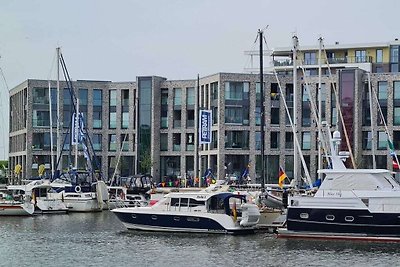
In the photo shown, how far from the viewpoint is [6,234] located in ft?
184

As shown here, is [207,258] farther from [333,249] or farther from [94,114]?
[94,114]

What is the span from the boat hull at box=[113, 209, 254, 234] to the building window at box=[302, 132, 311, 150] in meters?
45.5

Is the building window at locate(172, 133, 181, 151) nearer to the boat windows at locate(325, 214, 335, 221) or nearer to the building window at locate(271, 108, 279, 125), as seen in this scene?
the building window at locate(271, 108, 279, 125)

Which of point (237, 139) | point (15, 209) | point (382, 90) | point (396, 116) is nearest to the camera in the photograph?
point (15, 209)

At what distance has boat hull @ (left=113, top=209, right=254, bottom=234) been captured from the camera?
53.4m

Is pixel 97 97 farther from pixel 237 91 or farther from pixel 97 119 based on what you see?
pixel 237 91

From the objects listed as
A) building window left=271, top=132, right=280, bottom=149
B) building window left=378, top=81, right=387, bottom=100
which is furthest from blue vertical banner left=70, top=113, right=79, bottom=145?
building window left=378, top=81, right=387, bottom=100

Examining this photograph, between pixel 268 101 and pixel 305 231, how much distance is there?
1967 inches

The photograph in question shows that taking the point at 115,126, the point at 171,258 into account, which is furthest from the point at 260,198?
the point at 115,126

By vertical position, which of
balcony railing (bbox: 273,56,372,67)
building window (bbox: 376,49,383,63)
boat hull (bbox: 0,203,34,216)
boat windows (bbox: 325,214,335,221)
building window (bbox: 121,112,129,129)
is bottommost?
boat hull (bbox: 0,203,34,216)

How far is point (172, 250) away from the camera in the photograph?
4662 centimetres

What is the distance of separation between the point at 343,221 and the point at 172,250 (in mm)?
10064

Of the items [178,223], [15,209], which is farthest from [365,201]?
[15,209]

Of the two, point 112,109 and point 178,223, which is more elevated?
point 112,109
